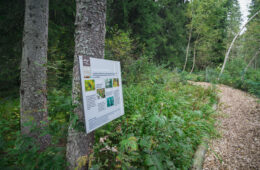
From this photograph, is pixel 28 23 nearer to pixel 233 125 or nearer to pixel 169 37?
pixel 233 125

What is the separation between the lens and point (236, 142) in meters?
3.00

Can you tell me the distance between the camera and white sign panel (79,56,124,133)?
115cm

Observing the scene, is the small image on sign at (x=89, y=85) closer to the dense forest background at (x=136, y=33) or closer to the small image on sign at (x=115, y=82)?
the small image on sign at (x=115, y=82)

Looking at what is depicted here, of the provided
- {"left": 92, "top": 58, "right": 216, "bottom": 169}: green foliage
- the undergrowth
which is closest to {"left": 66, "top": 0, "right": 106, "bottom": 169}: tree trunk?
the undergrowth

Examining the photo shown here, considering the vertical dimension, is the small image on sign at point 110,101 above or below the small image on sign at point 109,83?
below

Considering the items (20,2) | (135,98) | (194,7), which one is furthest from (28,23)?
(194,7)

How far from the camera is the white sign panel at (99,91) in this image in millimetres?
1147

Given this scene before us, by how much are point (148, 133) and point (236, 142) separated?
2.53m

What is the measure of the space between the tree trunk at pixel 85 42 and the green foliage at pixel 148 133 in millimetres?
225

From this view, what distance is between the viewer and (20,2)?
3188 millimetres

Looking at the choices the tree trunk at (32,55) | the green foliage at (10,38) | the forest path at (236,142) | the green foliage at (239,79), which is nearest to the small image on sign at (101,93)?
the tree trunk at (32,55)

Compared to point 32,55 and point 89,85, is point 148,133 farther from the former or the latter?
point 32,55

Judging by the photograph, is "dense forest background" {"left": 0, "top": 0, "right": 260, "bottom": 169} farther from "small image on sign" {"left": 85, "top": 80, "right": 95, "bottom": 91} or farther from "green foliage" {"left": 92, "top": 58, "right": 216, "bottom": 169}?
"small image on sign" {"left": 85, "top": 80, "right": 95, "bottom": 91}

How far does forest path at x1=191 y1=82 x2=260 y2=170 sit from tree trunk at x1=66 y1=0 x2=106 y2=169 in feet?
7.31
